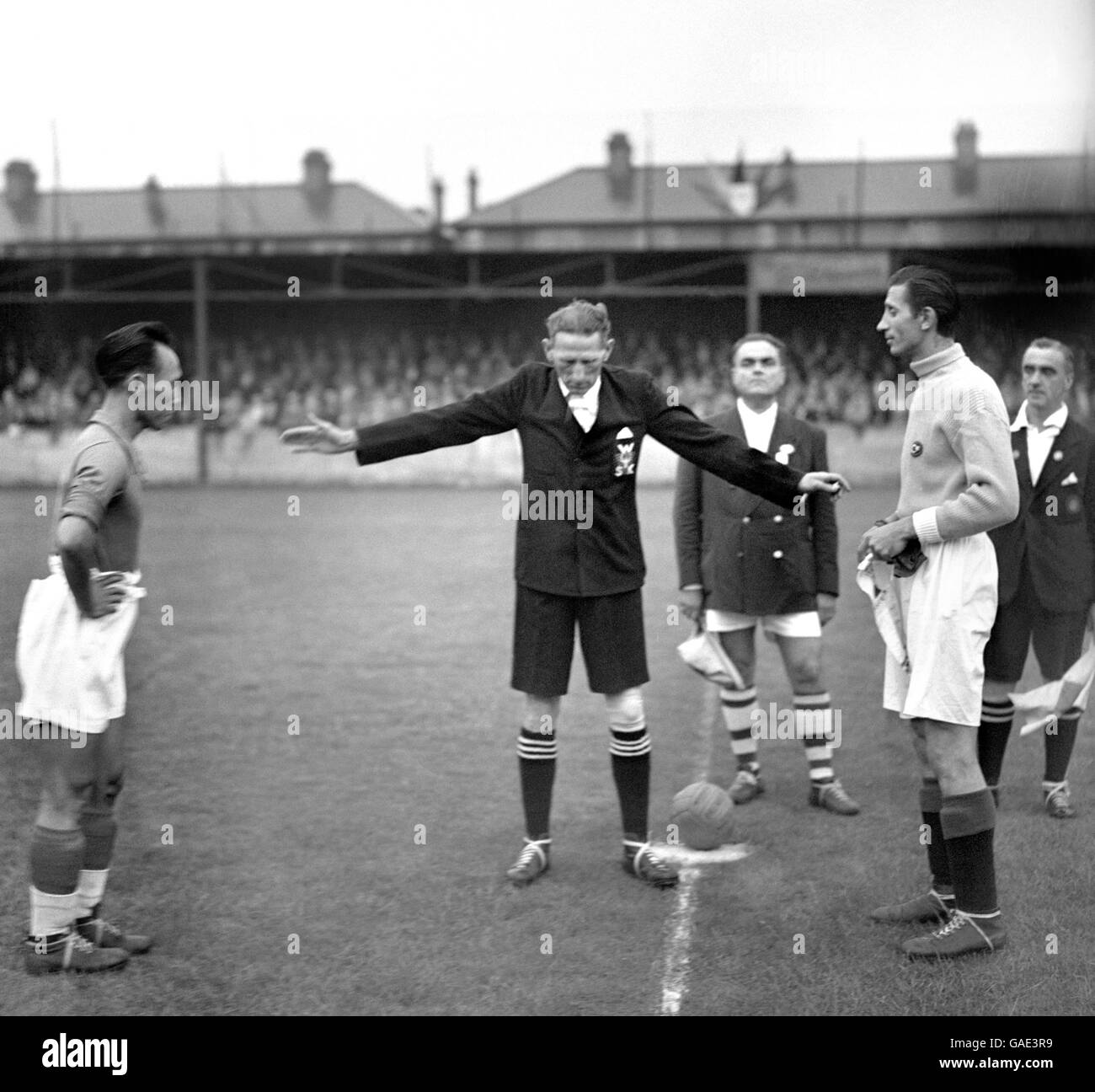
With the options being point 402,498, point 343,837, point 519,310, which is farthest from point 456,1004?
point 519,310

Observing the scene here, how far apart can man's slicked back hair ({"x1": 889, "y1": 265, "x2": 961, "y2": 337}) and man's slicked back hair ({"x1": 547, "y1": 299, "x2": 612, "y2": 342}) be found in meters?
1.08

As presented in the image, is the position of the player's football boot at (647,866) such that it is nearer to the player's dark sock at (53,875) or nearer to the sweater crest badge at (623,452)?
the sweater crest badge at (623,452)

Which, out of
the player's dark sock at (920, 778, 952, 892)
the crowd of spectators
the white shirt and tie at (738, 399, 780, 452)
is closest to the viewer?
the player's dark sock at (920, 778, 952, 892)

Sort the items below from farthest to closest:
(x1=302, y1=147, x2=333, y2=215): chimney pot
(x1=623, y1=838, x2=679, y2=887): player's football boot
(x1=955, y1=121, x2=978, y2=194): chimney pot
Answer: (x1=302, y1=147, x2=333, y2=215): chimney pot, (x1=955, y1=121, x2=978, y2=194): chimney pot, (x1=623, y1=838, x2=679, y2=887): player's football boot

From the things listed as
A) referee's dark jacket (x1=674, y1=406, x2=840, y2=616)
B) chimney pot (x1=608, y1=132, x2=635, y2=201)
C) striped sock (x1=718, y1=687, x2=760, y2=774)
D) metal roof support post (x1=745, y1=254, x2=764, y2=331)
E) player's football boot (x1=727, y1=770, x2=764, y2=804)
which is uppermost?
chimney pot (x1=608, y1=132, x2=635, y2=201)

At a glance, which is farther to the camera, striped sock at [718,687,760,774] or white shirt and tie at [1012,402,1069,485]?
striped sock at [718,687,760,774]

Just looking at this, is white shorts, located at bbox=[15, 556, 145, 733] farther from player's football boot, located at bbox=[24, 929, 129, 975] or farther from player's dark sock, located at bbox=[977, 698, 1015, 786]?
player's dark sock, located at bbox=[977, 698, 1015, 786]

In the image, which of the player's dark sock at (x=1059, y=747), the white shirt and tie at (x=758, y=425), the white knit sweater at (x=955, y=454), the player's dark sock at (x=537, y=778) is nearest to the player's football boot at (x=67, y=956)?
the player's dark sock at (x=537, y=778)

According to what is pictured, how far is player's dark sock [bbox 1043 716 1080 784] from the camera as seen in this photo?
238 inches

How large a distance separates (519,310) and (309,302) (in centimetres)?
496

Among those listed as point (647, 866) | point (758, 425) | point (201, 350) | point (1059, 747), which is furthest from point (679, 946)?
point (201, 350)

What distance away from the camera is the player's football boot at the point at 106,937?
4.38 metres

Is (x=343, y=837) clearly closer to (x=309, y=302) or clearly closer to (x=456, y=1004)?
(x=456, y=1004)

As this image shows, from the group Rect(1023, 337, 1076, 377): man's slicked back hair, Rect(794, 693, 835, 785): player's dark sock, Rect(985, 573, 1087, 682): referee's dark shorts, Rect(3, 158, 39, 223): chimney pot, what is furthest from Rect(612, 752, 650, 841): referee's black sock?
Rect(3, 158, 39, 223): chimney pot
